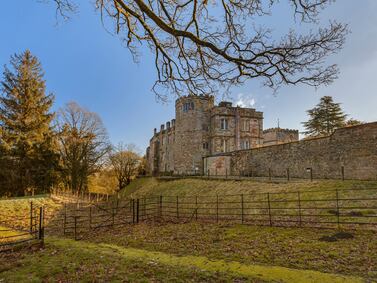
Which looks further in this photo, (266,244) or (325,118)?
(325,118)

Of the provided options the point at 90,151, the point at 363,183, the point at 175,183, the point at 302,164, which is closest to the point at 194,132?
the point at 175,183

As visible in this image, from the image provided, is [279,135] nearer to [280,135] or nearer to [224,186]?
[280,135]

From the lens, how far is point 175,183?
25.1 m

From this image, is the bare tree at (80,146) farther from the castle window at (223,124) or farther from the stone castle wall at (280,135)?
the stone castle wall at (280,135)

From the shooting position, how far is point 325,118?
113 feet

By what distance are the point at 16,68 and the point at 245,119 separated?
84.3 feet

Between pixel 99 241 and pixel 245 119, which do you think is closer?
pixel 99 241

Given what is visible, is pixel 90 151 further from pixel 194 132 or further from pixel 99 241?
pixel 99 241

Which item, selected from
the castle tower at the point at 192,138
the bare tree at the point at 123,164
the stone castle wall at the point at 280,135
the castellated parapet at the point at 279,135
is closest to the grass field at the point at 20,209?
the bare tree at the point at 123,164

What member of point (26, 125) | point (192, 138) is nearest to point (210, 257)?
point (26, 125)

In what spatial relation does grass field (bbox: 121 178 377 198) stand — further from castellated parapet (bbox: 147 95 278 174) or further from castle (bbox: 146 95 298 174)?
castle (bbox: 146 95 298 174)

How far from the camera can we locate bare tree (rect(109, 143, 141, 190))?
35.0 m

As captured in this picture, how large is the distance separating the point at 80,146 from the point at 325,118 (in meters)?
31.7

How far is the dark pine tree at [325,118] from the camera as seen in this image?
33.7m
